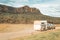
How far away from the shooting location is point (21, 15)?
1157 centimetres

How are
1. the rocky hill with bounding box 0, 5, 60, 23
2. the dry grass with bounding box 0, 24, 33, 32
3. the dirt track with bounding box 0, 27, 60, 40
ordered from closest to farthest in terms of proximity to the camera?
the dirt track with bounding box 0, 27, 60, 40 < the dry grass with bounding box 0, 24, 33, 32 < the rocky hill with bounding box 0, 5, 60, 23

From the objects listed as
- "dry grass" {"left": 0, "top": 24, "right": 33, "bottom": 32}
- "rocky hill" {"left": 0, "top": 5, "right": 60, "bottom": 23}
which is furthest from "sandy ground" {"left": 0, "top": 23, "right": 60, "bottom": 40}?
"rocky hill" {"left": 0, "top": 5, "right": 60, "bottom": 23}

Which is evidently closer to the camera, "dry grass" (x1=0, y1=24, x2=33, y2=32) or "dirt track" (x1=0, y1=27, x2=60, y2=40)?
"dirt track" (x1=0, y1=27, x2=60, y2=40)

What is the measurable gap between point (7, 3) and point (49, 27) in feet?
10.0

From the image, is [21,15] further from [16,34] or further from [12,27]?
[16,34]

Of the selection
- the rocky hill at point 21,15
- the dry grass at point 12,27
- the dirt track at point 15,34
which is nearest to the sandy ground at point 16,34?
the dirt track at point 15,34

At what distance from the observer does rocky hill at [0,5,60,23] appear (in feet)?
36.9

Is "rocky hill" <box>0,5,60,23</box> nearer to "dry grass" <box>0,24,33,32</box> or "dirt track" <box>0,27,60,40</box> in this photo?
"dry grass" <box>0,24,33,32</box>

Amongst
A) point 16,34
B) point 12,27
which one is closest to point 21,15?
point 12,27

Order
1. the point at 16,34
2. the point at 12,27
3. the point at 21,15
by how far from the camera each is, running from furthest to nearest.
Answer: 1. the point at 21,15
2. the point at 12,27
3. the point at 16,34

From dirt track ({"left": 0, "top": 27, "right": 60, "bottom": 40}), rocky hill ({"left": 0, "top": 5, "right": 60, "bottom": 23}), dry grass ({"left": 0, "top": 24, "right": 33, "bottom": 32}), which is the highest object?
rocky hill ({"left": 0, "top": 5, "right": 60, "bottom": 23})

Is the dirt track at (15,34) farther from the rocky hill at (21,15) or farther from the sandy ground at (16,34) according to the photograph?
the rocky hill at (21,15)

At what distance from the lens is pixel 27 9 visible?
11.8 metres

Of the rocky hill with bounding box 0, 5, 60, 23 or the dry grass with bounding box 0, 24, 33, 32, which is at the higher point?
the rocky hill with bounding box 0, 5, 60, 23
